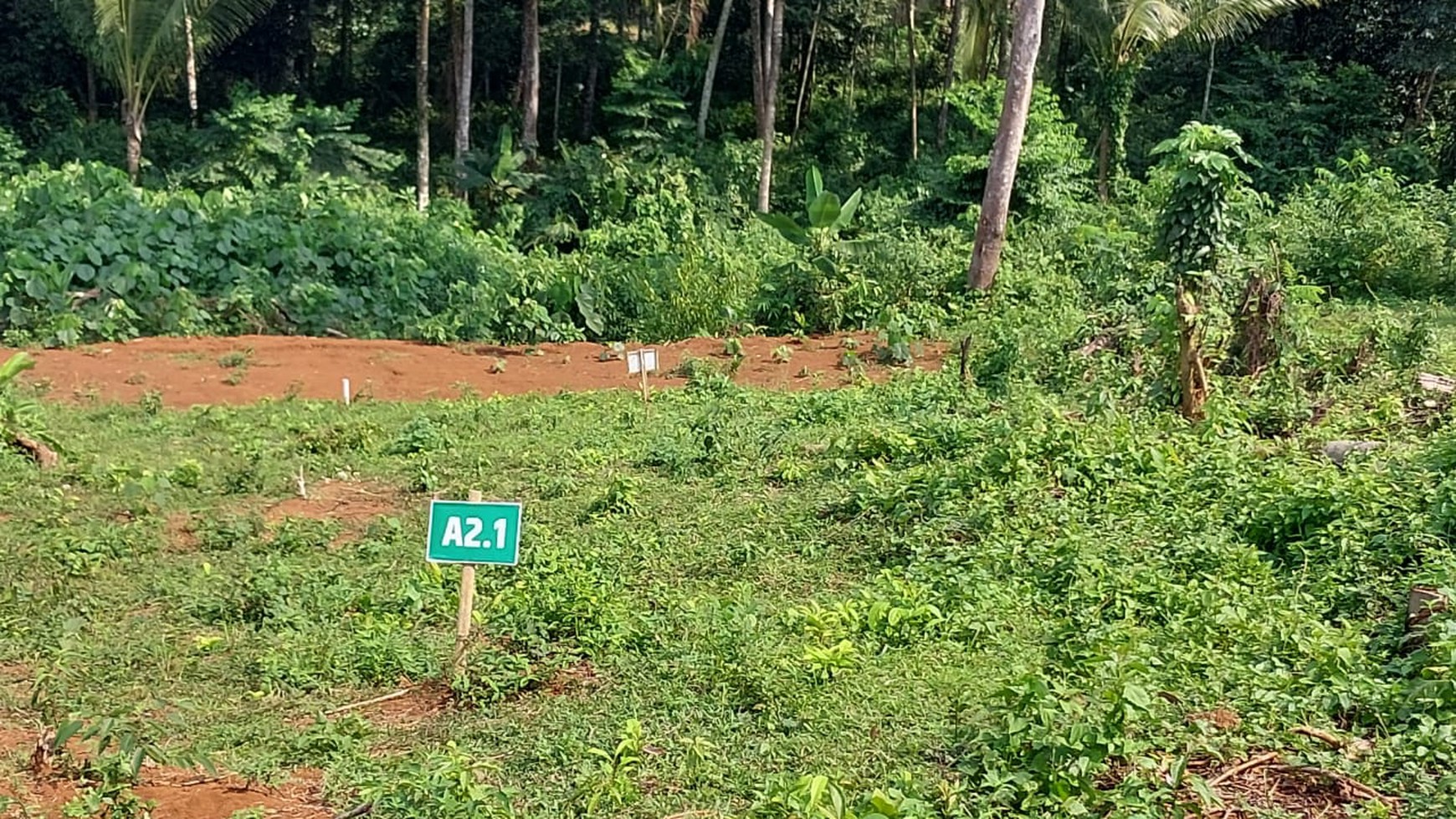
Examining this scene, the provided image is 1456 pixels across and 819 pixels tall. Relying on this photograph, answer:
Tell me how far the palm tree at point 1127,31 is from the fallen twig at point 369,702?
52.5ft

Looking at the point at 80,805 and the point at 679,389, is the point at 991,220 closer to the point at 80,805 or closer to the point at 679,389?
the point at 679,389

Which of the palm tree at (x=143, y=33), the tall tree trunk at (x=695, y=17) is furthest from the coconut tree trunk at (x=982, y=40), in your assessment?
the palm tree at (x=143, y=33)

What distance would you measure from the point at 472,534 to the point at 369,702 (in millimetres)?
789

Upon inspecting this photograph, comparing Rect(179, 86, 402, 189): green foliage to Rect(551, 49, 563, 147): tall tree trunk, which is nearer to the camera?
Rect(179, 86, 402, 189): green foliage

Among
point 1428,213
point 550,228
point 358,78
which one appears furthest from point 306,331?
point 358,78

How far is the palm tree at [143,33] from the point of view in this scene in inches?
584

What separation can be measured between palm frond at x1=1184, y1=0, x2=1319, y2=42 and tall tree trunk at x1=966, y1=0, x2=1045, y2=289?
7142mm

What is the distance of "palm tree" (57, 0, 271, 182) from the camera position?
1484cm

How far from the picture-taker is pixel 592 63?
76.2 ft

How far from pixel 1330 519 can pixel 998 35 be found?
17960 mm

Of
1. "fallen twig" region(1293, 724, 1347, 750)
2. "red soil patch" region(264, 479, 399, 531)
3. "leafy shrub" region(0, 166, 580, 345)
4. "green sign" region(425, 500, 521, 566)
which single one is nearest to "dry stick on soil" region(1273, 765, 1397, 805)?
"fallen twig" region(1293, 724, 1347, 750)

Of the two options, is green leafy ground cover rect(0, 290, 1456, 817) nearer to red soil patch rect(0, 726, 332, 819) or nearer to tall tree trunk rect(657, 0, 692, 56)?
red soil patch rect(0, 726, 332, 819)

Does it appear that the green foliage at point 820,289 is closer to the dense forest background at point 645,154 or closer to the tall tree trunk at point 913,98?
the dense forest background at point 645,154

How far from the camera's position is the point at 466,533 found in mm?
4473
